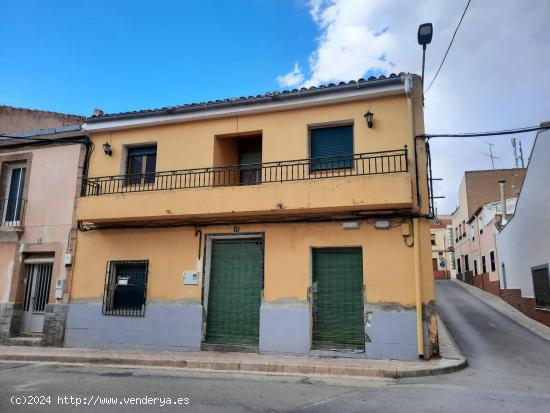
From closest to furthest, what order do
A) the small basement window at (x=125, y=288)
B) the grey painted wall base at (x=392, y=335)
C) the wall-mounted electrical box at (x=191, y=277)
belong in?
the grey painted wall base at (x=392, y=335) → the wall-mounted electrical box at (x=191, y=277) → the small basement window at (x=125, y=288)

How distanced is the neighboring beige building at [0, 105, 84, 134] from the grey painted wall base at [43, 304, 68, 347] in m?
8.36

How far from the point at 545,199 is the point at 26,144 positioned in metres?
16.1

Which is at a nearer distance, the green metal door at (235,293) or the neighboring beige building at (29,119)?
the green metal door at (235,293)

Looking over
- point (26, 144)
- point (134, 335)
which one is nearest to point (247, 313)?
point (134, 335)

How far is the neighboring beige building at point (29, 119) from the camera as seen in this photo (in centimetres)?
1675

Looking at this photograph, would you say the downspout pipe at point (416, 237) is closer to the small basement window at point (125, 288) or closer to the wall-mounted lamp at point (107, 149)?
the small basement window at point (125, 288)

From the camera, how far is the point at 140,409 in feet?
18.5

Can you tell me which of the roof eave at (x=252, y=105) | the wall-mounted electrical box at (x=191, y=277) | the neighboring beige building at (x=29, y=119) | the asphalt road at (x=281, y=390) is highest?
the neighboring beige building at (x=29, y=119)

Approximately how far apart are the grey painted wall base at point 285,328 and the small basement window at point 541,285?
859cm

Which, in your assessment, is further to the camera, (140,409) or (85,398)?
(85,398)

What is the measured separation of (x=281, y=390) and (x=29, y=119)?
15902 mm

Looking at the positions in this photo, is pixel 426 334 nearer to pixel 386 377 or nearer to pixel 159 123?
pixel 386 377

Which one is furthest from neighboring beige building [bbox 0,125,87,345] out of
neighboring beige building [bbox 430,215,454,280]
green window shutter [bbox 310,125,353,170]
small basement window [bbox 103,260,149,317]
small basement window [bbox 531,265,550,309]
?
neighboring beige building [bbox 430,215,454,280]

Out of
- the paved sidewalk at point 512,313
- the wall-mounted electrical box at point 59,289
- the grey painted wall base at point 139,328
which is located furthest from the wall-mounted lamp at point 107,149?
the paved sidewalk at point 512,313
